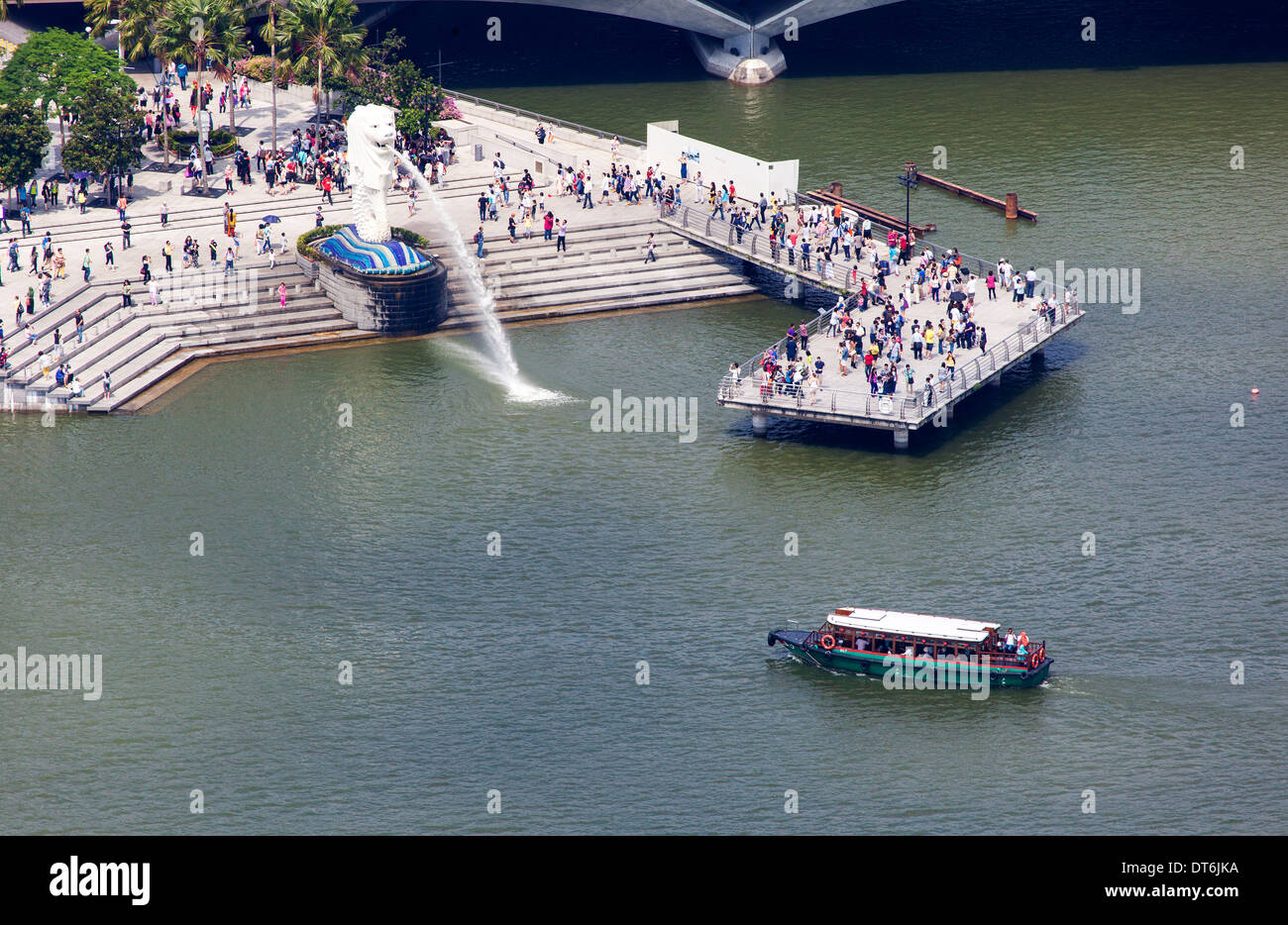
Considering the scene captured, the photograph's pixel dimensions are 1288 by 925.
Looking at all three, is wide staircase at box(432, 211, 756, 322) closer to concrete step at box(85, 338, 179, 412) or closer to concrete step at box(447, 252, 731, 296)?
concrete step at box(447, 252, 731, 296)

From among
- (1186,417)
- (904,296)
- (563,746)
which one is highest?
(904,296)

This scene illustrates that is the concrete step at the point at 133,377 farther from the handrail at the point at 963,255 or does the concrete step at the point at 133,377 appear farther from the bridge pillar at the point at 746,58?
the bridge pillar at the point at 746,58

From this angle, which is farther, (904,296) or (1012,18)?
(1012,18)

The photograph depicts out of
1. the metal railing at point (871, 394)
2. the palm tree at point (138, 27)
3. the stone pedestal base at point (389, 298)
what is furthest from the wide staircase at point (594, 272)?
the palm tree at point (138, 27)

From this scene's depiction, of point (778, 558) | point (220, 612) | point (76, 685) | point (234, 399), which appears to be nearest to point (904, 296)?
point (778, 558)

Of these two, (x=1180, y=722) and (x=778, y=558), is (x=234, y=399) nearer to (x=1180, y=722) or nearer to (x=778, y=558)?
(x=778, y=558)

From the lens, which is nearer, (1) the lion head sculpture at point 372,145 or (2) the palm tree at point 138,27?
(1) the lion head sculpture at point 372,145
